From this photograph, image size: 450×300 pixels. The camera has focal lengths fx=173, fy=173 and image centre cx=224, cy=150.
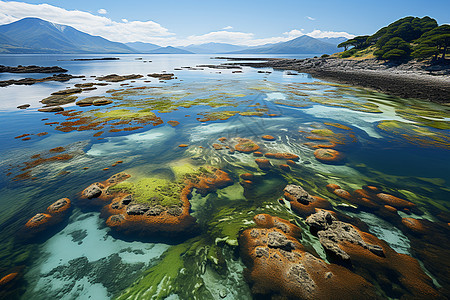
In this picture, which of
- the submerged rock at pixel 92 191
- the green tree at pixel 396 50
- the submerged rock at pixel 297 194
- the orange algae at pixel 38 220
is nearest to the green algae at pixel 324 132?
the submerged rock at pixel 297 194

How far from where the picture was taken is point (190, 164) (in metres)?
17.5

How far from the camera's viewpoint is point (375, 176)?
51.7 ft

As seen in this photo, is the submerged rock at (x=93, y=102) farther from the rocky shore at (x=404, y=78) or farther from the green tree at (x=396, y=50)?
the green tree at (x=396, y=50)

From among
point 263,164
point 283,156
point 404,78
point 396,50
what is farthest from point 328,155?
point 396,50

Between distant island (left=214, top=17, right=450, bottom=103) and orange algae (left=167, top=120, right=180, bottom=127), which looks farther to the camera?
distant island (left=214, top=17, right=450, bottom=103)

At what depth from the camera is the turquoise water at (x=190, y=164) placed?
27.3 feet

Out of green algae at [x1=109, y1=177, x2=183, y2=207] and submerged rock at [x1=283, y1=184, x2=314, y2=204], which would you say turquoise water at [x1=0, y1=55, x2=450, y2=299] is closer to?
submerged rock at [x1=283, y1=184, x2=314, y2=204]

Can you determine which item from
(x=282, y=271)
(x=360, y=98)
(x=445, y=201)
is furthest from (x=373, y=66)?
(x=282, y=271)

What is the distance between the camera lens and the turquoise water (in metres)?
8.31

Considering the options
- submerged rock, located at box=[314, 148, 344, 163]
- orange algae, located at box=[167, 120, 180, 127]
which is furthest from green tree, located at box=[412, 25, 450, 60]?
orange algae, located at box=[167, 120, 180, 127]

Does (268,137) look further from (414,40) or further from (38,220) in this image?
(414,40)

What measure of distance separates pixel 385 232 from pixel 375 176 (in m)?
7.38

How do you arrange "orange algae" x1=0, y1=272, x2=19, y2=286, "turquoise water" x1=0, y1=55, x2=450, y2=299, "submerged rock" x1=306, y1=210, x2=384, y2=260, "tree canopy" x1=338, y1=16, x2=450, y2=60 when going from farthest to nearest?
1. "tree canopy" x1=338, y1=16, x2=450, y2=60
2. "submerged rock" x1=306, y1=210, x2=384, y2=260
3. "turquoise water" x1=0, y1=55, x2=450, y2=299
4. "orange algae" x1=0, y1=272, x2=19, y2=286

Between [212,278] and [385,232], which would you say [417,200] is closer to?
[385,232]
